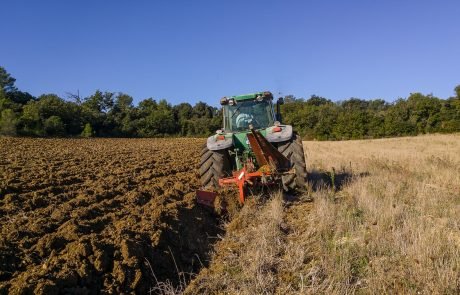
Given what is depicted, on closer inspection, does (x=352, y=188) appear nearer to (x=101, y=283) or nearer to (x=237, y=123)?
(x=237, y=123)

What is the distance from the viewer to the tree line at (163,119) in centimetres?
3512

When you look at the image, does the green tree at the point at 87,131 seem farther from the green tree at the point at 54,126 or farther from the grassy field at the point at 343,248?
the grassy field at the point at 343,248

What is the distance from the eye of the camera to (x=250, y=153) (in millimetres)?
7453

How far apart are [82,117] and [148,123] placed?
7.76m

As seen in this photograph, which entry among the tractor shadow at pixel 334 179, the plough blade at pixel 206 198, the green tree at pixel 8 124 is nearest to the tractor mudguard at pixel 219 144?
the plough blade at pixel 206 198

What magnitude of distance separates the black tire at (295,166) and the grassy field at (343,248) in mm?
447

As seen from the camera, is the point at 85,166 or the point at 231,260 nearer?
the point at 231,260

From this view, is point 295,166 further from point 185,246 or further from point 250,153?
point 185,246

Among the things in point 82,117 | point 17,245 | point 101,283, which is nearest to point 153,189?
point 17,245

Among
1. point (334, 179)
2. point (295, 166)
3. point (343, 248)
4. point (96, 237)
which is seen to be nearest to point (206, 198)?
point (295, 166)

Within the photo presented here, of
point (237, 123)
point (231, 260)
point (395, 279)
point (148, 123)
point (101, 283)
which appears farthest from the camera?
point (148, 123)

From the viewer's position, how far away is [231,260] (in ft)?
13.4

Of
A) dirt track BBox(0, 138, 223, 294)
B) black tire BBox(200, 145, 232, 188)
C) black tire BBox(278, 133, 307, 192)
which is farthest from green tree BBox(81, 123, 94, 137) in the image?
black tire BBox(278, 133, 307, 192)

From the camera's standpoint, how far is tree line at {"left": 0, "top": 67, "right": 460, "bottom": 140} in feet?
115
